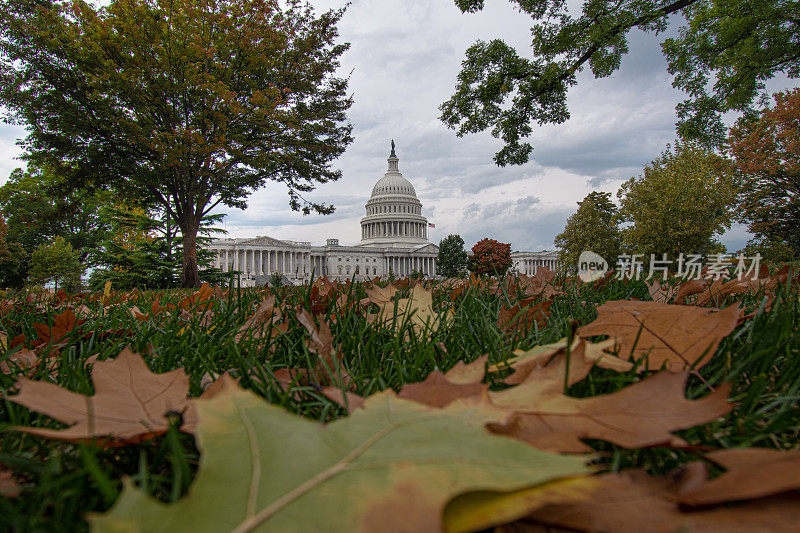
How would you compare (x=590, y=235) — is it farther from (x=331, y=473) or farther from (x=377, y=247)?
(x=377, y=247)

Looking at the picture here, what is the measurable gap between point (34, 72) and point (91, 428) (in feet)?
56.0

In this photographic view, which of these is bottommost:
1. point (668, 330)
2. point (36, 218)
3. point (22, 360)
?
point (22, 360)

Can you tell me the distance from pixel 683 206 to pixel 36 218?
93.6 feet

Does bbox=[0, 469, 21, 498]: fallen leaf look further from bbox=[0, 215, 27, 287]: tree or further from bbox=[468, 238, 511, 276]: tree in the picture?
bbox=[468, 238, 511, 276]: tree

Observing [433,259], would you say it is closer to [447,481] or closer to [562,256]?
[562,256]

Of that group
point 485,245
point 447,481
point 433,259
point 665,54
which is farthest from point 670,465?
point 433,259

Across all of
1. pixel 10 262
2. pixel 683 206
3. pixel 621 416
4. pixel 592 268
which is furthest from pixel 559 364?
pixel 10 262

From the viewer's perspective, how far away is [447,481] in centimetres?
29

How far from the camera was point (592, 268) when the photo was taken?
8.20 ft

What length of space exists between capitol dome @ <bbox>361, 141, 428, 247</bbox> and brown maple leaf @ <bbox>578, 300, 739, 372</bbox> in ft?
191

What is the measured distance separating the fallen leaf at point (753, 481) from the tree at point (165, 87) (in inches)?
552

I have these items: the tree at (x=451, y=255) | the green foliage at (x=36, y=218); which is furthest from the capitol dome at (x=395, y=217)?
the green foliage at (x=36, y=218)

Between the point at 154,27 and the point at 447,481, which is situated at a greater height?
the point at 154,27

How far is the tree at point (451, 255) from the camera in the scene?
5400 cm
